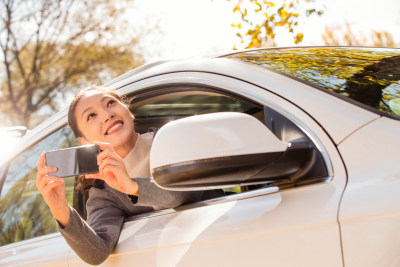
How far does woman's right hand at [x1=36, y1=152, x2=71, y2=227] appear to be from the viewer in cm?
173

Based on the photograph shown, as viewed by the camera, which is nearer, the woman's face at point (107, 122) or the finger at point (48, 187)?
the finger at point (48, 187)

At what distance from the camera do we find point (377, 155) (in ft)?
4.49

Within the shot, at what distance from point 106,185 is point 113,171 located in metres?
0.32

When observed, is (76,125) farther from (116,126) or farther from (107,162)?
(107,162)

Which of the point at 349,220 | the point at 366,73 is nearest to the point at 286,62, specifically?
the point at 366,73

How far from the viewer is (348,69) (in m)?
1.82

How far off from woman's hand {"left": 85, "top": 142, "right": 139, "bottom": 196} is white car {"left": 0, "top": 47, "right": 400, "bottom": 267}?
0.42ft

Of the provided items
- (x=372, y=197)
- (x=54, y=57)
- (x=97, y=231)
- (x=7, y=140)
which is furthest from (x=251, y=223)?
(x=54, y=57)

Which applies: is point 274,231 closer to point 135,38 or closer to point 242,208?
point 242,208

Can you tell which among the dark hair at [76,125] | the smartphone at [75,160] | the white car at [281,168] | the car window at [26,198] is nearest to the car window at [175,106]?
the dark hair at [76,125]

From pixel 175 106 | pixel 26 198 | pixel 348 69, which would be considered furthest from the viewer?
pixel 26 198

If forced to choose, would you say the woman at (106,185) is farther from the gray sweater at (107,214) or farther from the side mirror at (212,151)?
the side mirror at (212,151)

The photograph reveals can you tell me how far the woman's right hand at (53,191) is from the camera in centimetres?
173

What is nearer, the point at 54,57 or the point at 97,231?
the point at 97,231
